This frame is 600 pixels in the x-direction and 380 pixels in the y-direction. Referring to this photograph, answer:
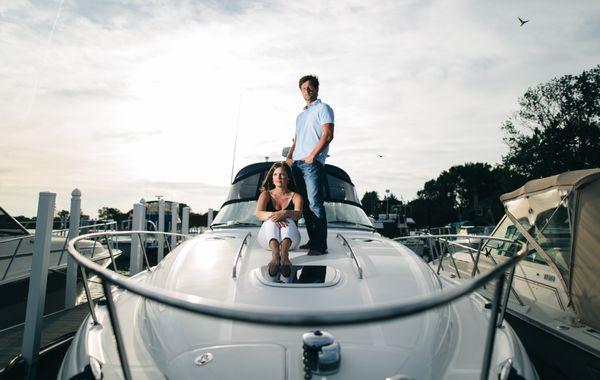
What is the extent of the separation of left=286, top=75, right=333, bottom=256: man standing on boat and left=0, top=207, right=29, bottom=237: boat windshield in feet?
23.9

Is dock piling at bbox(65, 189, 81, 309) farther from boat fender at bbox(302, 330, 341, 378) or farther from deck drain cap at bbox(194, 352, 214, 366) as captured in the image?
boat fender at bbox(302, 330, 341, 378)

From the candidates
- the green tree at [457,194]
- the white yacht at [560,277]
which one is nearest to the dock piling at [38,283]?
the white yacht at [560,277]

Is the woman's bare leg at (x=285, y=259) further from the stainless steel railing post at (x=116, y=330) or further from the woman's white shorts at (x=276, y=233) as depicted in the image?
the stainless steel railing post at (x=116, y=330)

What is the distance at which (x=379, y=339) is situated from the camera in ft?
6.76

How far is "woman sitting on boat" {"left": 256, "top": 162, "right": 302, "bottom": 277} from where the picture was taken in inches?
111

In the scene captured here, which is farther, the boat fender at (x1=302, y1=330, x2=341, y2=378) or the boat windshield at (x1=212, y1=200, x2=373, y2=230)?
the boat windshield at (x1=212, y1=200, x2=373, y2=230)

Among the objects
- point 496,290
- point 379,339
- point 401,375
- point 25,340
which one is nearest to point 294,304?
point 379,339

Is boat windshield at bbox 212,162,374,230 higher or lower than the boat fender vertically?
higher

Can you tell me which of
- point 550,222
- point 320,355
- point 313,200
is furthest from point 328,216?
point 550,222

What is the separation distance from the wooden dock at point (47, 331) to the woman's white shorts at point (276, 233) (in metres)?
2.93

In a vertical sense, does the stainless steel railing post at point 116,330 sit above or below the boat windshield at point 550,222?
below

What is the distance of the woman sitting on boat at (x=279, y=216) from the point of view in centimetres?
282

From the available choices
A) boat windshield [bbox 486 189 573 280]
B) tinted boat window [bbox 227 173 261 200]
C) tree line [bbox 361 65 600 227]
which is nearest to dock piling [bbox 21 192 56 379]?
tinted boat window [bbox 227 173 261 200]

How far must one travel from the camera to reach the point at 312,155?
11.2 ft
